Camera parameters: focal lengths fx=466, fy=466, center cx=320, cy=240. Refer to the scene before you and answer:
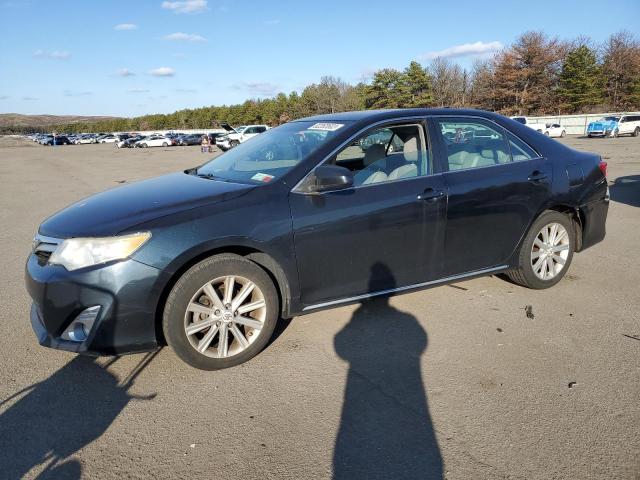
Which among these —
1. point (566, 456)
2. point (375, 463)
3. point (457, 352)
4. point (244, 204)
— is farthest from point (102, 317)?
point (566, 456)

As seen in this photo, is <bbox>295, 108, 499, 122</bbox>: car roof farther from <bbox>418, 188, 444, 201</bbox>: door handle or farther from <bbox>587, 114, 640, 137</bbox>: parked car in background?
<bbox>587, 114, 640, 137</bbox>: parked car in background

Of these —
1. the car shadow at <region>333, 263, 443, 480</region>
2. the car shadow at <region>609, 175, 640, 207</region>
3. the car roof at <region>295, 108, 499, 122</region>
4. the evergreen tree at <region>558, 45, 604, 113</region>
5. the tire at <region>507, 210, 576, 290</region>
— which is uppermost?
the evergreen tree at <region>558, 45, 604, 113</region>

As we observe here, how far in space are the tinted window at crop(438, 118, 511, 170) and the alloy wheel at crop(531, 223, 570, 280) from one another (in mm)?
824

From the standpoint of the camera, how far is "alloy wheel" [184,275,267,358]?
120 inches

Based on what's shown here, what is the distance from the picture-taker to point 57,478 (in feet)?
7.33

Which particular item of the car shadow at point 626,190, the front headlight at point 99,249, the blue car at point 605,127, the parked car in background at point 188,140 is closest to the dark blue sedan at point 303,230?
the front headlight at point 99,249

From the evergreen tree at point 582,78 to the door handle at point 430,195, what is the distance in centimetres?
6737

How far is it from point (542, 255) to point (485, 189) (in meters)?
1.02

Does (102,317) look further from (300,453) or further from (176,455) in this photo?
(300,453)

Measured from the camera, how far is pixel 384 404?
9.05ft

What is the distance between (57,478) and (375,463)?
1.53m

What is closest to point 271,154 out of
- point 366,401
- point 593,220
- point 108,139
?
point 366,401

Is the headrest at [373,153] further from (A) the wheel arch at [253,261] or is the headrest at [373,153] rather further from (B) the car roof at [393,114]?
(A) the wheel arch at [253,261]

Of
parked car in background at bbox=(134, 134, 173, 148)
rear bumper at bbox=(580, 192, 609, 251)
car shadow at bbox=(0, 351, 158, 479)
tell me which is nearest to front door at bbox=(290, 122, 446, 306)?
car shadow at bbox=(0, 351, 158, 479)
